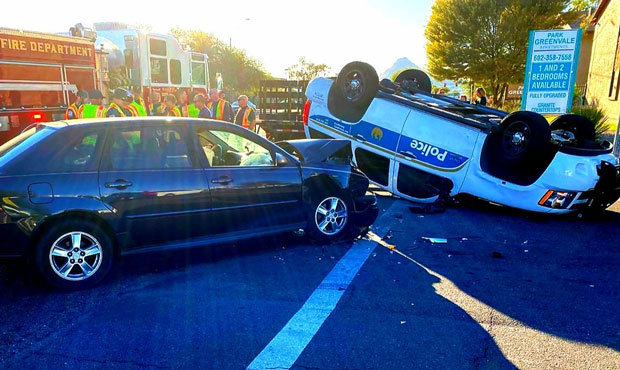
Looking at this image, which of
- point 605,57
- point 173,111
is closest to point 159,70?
point 173,111

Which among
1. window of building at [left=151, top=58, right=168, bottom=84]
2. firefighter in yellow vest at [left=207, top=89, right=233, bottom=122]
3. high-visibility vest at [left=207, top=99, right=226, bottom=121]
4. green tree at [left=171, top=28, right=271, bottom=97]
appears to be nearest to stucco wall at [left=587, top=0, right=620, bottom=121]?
firefighter in yellow vest at [left=207, top=89, right=233, bottom=122]

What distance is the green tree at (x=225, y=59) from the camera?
44.2m

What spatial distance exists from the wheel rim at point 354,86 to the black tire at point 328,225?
2.99m

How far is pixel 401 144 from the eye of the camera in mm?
7395

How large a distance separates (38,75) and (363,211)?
6844mm

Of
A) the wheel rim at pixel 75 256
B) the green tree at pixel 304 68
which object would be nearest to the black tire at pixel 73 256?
the wheel rim at pixel 75 256

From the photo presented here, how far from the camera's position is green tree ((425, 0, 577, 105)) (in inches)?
835

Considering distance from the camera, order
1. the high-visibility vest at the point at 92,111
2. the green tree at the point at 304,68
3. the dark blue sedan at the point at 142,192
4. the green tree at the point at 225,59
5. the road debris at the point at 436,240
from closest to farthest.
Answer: the dark blue sedan at the point at 142,192 < the road debris at the point at 436,240 < the high-visibility vest at the point at 92,111 < the green tree at the point at 225,59 < the green tree at the point at 304,68

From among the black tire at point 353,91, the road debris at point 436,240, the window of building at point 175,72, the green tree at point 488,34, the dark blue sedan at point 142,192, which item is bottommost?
the road debris at point 436,240

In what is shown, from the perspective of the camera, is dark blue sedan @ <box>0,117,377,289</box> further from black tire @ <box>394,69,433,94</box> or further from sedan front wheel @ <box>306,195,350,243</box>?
black tire @ <box>394,69,433,94</box>

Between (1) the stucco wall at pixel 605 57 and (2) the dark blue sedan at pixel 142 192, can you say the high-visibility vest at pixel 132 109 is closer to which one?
(2) the dark blue sedan at pixel 142 192

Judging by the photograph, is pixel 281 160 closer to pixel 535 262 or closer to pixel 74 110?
pixel 535 262

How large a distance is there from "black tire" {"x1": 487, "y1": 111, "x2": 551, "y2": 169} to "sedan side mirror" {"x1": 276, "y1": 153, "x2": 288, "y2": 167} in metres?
3.27

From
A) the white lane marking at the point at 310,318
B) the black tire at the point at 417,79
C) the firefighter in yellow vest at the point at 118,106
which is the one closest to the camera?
the white lane marking at the point at 310,318
